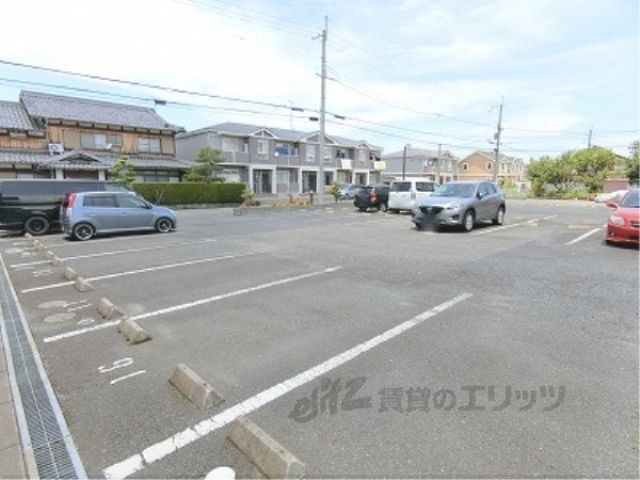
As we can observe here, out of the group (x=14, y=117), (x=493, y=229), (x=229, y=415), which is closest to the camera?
(x=229, y=415)

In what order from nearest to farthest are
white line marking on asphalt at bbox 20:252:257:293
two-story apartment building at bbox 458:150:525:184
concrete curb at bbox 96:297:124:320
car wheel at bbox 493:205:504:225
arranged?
concrete curb at bbox 96:297:124:320
white line marking on asphalt at bbox 20:252:257:293
car wheel at bbox 493:205:504:225
two-story apartment building at bbox 458:150:525:184

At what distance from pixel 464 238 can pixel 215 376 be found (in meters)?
8.96

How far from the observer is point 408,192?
18.9 meters

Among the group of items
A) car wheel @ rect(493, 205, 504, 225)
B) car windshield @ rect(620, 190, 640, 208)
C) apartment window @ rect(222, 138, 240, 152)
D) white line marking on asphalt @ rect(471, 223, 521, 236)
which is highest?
apartment window @ rect(222, 138, 240, 152)

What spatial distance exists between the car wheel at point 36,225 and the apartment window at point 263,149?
2730cm

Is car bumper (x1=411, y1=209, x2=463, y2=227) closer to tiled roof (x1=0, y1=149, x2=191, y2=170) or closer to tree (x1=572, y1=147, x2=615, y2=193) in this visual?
tiled roof (x1=0, y1=149, x2=191, y2=170)

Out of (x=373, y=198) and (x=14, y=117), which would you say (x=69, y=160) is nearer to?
(x=14, y=117)

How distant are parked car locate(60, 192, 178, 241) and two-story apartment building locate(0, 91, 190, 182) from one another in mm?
15776

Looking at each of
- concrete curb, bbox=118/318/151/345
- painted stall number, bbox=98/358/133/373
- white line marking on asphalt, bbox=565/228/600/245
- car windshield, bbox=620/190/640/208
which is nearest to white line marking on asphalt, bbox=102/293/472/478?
painted stall number, bbox=98/358/133/373

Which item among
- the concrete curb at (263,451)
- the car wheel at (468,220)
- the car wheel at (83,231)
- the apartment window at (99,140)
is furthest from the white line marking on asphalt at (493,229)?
the apartment window at (99,140)

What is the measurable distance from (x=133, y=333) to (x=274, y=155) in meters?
37.5

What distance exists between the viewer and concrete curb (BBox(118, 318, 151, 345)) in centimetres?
388

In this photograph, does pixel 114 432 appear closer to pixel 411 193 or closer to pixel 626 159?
pixel 411 193

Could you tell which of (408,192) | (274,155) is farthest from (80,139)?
(408,192)
